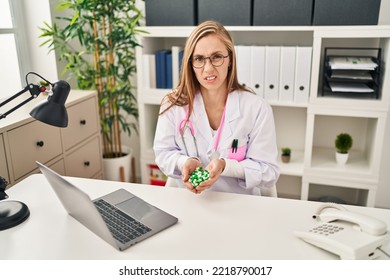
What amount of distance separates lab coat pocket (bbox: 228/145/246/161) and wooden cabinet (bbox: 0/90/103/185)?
99cm

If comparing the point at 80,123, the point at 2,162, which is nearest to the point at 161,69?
the point at 80,123

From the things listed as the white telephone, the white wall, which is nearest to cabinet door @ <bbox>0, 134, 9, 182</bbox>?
the white wall

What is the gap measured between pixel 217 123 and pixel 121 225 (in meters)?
0.69

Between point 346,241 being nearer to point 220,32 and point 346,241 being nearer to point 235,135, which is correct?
point 235,135

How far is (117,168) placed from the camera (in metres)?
2.72

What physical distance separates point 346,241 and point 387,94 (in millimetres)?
1523

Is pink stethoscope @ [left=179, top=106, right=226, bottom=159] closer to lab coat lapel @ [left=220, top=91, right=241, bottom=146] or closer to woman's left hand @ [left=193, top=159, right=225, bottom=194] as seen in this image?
lab coat lapel @ [left=220, top=91, right=241, bottom=146]

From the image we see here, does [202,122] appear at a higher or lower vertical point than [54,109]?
lower

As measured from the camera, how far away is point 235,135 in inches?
63.7

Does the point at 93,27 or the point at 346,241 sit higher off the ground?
the point at 93,27

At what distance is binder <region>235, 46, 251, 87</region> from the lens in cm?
244

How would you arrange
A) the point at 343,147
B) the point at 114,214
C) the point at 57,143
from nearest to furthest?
the point at 114,214
the point at 57,143
the point at 343,147

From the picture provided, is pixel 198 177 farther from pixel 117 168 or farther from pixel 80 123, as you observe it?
pixel 117 168
